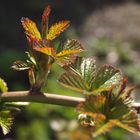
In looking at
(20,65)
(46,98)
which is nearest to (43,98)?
(46,98)

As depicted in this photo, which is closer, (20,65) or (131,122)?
(131,122)

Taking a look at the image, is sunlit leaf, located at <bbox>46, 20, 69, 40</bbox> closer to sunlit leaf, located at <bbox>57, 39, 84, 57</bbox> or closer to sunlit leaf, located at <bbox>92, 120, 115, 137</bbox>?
sunlit leaf, located at <bbox>57, 39, 84, 57</bbox>

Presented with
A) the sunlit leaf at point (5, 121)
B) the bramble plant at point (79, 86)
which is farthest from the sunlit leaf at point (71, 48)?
the sunlit leaf at point (5, 121)

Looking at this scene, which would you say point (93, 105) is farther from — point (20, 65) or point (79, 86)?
point (20, 65)

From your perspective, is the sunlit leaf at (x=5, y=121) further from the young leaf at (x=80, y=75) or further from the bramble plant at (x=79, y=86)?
the young leaf at (x=80, y=75)

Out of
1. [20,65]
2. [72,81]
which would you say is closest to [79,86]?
[72,81]

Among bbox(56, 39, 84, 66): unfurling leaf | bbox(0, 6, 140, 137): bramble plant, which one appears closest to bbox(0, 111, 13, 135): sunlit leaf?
bbox(0, 6, 140, 137): bramble plant

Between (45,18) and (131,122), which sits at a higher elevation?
(45,18)

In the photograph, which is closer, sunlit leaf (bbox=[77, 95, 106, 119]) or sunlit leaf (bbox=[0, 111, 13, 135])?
sunlit leaf (bbox=[77, 95, 106, 119])
